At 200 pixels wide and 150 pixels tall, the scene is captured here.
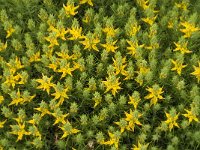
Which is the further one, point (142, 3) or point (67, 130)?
point (142, 3)

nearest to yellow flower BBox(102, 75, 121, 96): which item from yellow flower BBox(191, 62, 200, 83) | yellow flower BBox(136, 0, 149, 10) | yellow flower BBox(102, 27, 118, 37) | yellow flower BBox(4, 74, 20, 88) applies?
yellow flower BBox(102, 27, 118, 37)

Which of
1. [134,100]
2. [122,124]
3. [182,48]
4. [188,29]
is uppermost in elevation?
[188,29]

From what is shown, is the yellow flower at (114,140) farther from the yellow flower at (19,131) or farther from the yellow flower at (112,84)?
the yellow flower at (19,131)

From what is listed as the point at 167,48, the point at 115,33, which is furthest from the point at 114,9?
the point at 167,48

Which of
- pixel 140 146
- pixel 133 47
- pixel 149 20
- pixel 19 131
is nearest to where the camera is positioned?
pixel 140 146

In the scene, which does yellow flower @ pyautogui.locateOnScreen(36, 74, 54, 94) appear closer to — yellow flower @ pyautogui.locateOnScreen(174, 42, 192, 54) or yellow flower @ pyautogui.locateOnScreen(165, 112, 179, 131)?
yellow flower @ pyautogui.locateOnScreen(165, 112, 179, 131)

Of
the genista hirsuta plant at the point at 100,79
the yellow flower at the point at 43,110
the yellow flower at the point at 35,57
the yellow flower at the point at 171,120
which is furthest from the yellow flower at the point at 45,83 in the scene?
the yellow flower at the point at 171,120

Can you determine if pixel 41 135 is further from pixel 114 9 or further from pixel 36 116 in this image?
pixel 114 9

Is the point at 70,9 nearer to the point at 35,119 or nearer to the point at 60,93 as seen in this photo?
the point at 60,93

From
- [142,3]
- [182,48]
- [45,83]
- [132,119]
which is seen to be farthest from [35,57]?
[182,48]
